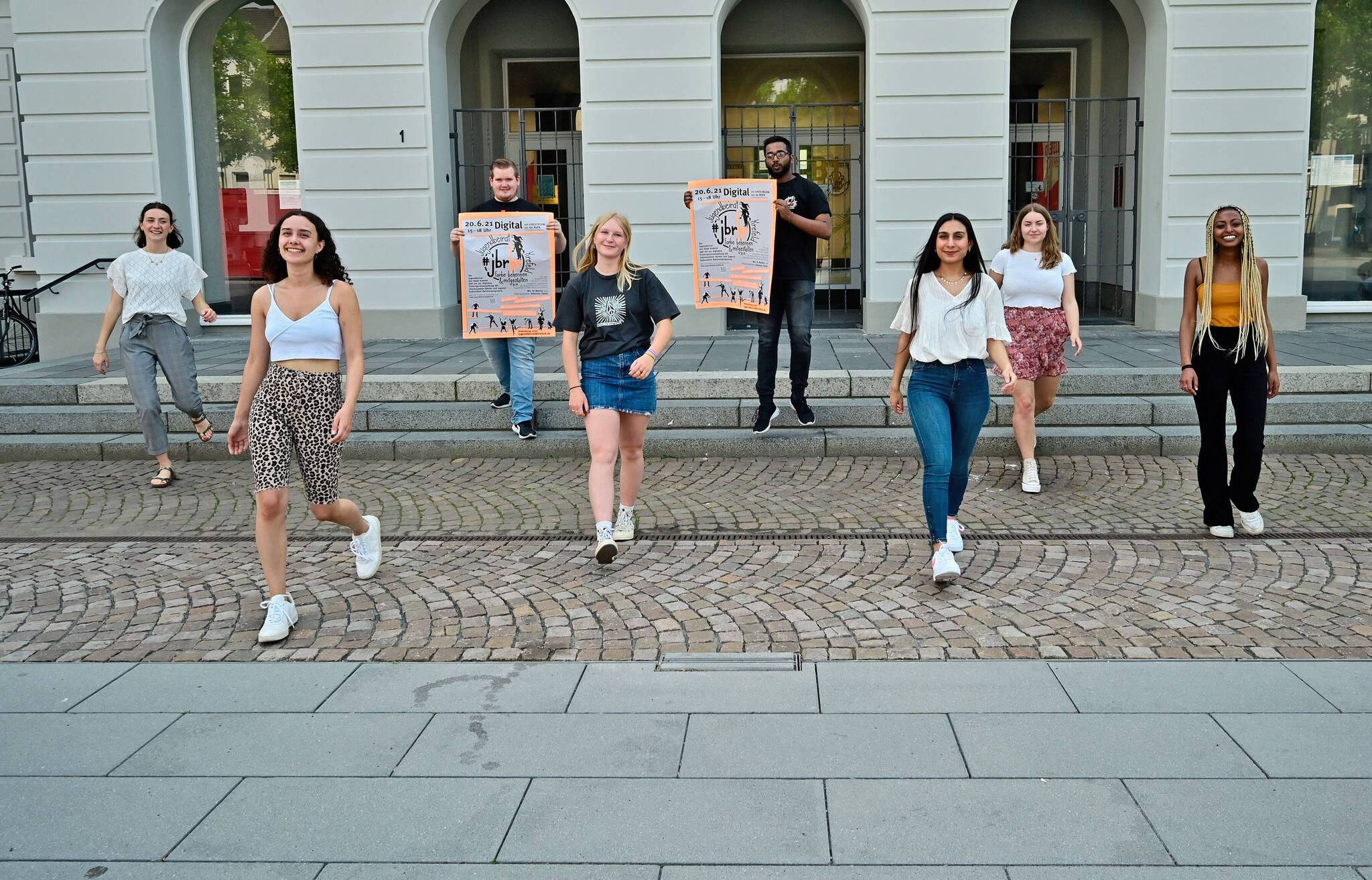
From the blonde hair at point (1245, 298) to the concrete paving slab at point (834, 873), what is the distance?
4.23 m

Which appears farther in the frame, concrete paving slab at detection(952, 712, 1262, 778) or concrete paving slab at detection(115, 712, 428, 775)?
concrete paving slab at detection(115, 712, 428, 775)

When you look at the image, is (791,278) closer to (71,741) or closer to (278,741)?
(278,741)

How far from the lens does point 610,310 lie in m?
6.36

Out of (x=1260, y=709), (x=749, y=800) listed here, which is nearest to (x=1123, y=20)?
(x=1260, y=709)

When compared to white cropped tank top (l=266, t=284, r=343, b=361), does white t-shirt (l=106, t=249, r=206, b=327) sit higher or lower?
higher

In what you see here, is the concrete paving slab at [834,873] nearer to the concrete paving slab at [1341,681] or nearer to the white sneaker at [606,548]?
the concrete paving slab at [1341,681]

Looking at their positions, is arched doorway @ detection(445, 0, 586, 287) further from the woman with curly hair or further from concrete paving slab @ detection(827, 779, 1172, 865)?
concrete paving slab @ detection(827, 779, 1172, 865)

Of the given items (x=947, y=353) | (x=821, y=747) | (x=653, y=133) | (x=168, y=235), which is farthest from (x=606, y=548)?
(x=653, y=133)

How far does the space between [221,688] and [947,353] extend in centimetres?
345

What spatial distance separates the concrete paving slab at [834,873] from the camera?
322 cm

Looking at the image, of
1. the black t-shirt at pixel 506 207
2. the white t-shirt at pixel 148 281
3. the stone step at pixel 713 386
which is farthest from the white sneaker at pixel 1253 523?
the white t-shirt at pixel 148 281

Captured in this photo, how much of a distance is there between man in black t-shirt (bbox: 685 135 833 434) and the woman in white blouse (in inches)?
110

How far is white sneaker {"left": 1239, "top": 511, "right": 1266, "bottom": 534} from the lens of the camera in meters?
6.58

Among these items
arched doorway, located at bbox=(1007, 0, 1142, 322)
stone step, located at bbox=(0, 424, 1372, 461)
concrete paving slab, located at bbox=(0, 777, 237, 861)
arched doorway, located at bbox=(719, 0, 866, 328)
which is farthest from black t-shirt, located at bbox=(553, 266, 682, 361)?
arched doorway, located at bbox=(1007, 0, 1142, 322)
